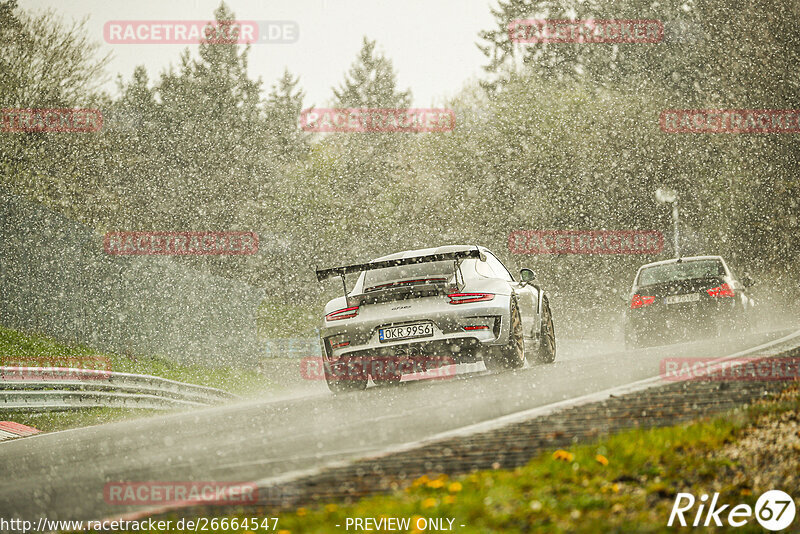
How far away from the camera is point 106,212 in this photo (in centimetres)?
3762

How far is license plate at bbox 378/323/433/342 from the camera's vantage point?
11.0 metres

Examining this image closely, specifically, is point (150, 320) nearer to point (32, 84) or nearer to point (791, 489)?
point (32, 84)

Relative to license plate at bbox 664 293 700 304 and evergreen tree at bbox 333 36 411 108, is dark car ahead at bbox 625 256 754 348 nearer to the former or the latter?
license plate at bbox 664 293 700 304

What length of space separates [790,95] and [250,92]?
28.9m

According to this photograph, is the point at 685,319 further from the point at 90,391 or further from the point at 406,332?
the point at 90,391

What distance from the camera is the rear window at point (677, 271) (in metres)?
17.6

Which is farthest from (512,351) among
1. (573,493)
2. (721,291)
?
(573,493)

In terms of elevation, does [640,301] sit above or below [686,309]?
above

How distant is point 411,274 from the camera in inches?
461

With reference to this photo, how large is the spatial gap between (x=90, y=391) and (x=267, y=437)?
971 centimetres

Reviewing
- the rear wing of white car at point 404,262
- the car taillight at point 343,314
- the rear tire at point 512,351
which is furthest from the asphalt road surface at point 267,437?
the rear wing of white car at point 404,262

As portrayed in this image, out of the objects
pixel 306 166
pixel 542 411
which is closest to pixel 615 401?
pixel 542 411

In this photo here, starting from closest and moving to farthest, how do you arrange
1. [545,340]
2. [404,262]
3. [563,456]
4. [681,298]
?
[563,456], [404,262], [545,340], [681,298]

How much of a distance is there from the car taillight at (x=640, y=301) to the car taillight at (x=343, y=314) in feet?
24.4
